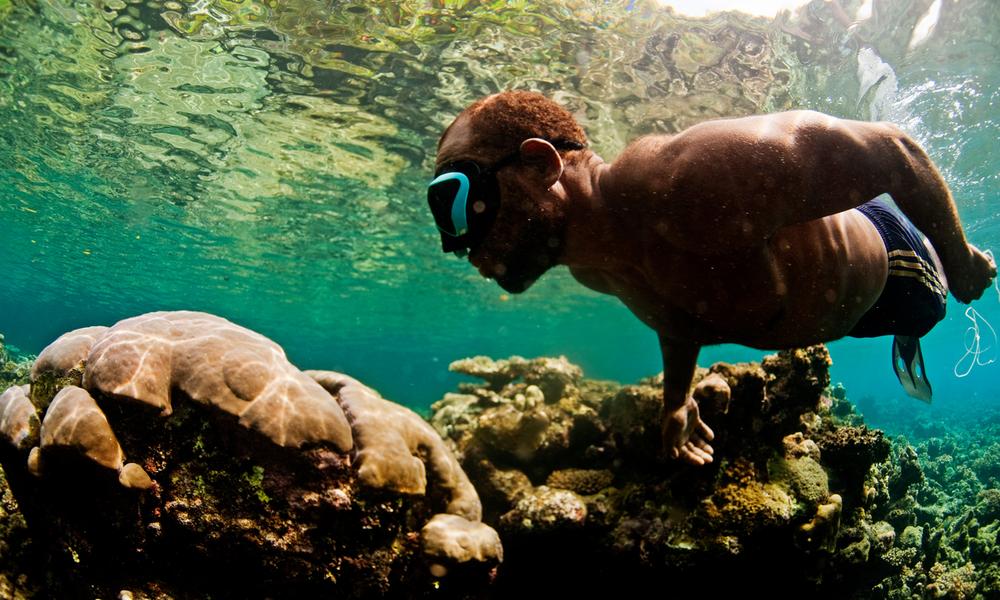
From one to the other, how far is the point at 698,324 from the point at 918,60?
1127cm

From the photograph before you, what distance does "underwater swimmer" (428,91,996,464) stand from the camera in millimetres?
2027

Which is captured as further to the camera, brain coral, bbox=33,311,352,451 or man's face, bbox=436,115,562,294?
brain coral, bbox=33,311,352,451

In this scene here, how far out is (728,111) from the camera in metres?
11.7

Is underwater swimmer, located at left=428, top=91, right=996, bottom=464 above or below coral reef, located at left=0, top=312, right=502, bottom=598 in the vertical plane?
above

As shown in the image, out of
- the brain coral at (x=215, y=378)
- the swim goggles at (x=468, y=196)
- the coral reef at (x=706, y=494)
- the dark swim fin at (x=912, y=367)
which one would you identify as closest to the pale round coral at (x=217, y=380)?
the brain coral at (x=215, y=378)

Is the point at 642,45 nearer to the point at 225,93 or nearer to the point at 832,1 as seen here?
the point at 832,1

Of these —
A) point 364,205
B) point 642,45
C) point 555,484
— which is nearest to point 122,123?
point 364,205

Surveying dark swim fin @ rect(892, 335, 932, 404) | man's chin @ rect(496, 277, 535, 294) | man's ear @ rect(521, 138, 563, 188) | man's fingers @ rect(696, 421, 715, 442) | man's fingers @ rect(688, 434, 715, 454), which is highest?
man's ear @ rect(521, 138, 563, 188)

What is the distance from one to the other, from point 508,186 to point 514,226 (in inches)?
8.0

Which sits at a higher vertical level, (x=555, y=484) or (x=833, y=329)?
(x=833, y=329)

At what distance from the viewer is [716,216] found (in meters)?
2.07

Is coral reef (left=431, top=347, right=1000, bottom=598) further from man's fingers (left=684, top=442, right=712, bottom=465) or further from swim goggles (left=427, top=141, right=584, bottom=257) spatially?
swim goggles (left=427, top=141, right=584, bottom=257)

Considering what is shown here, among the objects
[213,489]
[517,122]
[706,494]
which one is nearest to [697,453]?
[706,494]

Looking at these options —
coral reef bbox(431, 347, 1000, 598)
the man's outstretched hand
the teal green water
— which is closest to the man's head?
the man's outstretched hand
